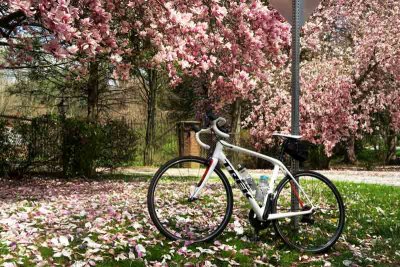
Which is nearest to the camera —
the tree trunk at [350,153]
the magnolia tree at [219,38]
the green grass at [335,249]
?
the green grass at [335,249]

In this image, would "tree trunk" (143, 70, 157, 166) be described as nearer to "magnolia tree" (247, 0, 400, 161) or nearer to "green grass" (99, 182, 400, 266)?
"magnolia tree" (247, 0, 400, 161)

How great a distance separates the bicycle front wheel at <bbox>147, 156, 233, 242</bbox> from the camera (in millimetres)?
4352

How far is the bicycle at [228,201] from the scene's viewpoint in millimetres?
4422

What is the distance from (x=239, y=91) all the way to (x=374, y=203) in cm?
314

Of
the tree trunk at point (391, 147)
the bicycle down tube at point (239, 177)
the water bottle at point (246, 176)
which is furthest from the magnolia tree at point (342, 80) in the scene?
the water bottle at point (246, 176)

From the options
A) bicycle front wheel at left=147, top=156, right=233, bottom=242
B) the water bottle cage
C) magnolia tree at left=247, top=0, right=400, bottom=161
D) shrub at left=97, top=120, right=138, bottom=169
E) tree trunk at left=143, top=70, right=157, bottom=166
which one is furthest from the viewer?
tree trunk at left=143, top=70, right=157, bottom=166

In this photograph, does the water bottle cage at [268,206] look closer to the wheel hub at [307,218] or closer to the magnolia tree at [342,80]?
the wheel hub at [307,218]

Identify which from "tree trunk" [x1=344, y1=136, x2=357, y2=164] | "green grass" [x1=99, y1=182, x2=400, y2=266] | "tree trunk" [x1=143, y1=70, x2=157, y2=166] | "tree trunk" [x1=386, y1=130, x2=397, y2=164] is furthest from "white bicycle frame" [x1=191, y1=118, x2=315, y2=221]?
"tree trunk" [x1=386, y1=130, x2=397, y2=164]

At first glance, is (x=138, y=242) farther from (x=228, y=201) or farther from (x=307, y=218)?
(x=307, y=218)

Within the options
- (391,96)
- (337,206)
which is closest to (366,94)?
(391,96)

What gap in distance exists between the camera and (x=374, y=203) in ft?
25.7

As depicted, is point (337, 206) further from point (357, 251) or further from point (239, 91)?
point (239, 91)

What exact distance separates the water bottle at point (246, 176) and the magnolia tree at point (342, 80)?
12.3 m

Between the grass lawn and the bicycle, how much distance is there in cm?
16
